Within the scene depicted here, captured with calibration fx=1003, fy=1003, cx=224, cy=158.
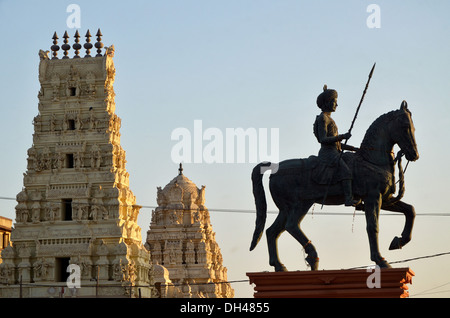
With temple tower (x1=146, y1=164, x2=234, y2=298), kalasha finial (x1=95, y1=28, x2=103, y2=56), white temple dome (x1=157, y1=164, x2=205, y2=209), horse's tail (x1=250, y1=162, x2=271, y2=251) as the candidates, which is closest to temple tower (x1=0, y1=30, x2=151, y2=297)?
kalasha finial (x1=95, y1=28, x2=103, y2=56)

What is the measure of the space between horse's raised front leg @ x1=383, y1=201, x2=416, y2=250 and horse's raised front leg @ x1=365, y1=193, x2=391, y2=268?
2.24ft

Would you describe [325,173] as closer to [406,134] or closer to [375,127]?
[375,127]

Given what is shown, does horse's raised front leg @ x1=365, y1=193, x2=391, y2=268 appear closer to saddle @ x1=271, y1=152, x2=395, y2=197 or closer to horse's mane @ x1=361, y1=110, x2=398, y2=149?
saddle @ x1=271, y1=152, x2=395, y2=197

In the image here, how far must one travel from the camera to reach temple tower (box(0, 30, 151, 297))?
68.9 m

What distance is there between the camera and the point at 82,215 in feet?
231

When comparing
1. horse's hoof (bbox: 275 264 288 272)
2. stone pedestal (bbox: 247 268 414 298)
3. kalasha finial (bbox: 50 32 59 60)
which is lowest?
stone pedestal (bbox: 247 268 414 298)

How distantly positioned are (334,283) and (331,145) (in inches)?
125

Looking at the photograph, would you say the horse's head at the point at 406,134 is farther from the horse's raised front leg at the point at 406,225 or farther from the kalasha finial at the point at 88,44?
the kalasha finial at the point at 88,44

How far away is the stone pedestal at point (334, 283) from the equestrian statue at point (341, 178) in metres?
0.60

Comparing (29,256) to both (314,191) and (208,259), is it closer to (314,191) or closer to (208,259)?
(208,259)
